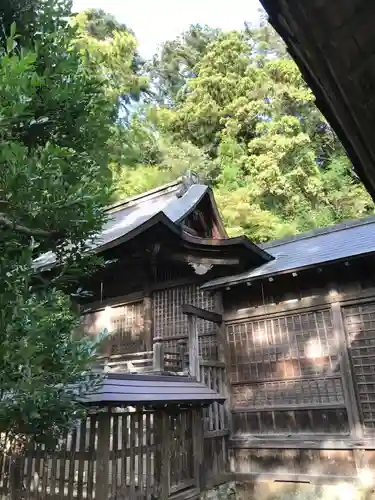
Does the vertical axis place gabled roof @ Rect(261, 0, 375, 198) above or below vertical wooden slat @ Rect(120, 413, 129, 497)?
above

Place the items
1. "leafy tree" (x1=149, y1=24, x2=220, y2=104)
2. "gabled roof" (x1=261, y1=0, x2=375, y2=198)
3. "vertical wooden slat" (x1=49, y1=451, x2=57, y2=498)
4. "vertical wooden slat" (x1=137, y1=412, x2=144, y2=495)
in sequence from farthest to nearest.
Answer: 1. "leafy tree" (x1=149, y1=24, x2=220, y2=104)
2. "vertical wooden slat" (x1=137, y1=412, x2=144, y2=495)
3. "vertical wooden slat" (x1=49, y1=451, x2=57, y2=498)
4. "gabled roof" (x1=261, y1=0, x2=375, y2=198)

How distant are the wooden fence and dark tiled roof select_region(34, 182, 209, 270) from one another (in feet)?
15.0

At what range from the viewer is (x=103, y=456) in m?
4.09

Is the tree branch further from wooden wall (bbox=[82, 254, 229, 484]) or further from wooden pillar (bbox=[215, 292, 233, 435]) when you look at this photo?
wooden pillar (bbox=[215, 292, 233, 435])

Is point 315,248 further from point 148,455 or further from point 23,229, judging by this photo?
point 23,229

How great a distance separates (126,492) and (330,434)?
130 inches

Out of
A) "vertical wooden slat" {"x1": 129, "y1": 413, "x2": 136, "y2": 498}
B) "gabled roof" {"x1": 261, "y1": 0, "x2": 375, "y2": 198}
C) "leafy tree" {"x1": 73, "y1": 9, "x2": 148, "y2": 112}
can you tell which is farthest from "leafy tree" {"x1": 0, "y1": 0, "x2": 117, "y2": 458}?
"leafy tree" {"x1": 73, "y1": 9, "x2": 148, "y2": 112}

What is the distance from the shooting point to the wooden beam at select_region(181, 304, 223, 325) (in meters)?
6.58

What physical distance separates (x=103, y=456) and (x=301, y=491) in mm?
3549

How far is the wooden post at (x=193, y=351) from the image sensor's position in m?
6.42

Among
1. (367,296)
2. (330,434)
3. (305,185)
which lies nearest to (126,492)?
(330,434)

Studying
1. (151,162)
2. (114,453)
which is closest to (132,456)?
(114,453)

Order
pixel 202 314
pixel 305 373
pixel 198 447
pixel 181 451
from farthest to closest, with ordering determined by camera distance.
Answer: pixel 202 314
pixel 305 373
pixel 198 447
pixel 181 451

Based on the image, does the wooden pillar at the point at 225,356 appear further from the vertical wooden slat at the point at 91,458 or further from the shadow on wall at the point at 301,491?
the vertical wooden slat at the point at 91,458
